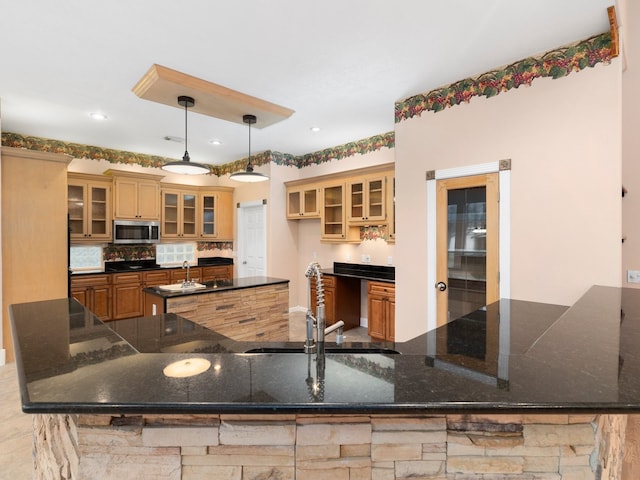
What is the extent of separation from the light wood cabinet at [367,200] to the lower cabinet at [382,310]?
93cm

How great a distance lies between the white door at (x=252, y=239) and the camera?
5977mm

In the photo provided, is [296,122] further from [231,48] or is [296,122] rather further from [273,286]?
[273,286]

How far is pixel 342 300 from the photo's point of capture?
5.04 metres

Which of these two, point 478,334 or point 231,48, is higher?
point 231,48

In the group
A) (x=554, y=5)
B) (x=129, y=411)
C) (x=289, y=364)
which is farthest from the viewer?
(x=554, y=5)

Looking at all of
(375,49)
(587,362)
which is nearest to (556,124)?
(375,49)

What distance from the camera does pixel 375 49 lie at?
2566 millimetres

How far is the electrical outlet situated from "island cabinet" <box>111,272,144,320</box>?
621cm

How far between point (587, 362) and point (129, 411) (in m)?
1.31

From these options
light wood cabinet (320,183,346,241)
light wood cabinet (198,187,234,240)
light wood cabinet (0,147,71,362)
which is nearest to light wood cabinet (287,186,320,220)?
light wood cabinet (320,183,346,241)

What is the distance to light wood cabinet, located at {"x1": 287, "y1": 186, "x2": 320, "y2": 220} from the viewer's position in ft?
17.9

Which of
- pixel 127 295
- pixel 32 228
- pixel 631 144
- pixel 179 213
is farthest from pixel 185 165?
pixel 631 144

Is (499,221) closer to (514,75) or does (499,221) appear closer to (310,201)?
(514,75)

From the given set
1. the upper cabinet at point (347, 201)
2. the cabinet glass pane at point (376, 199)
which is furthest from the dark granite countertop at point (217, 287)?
the cabinet glass pane at point (376, 199)
